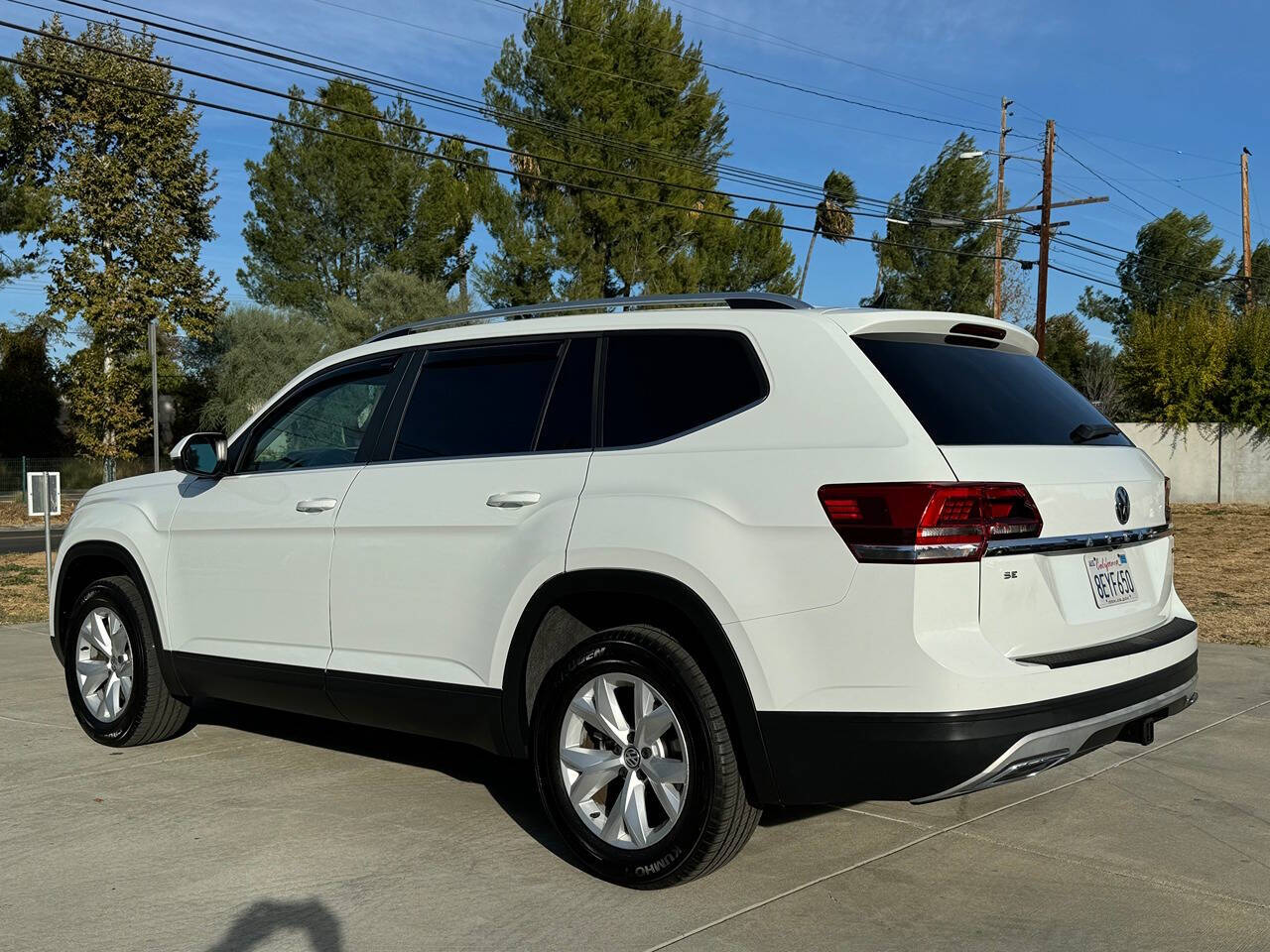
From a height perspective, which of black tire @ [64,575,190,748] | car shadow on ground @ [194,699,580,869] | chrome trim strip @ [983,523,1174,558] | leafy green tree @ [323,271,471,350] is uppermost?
leafy green tree @ [323,271,471,350]

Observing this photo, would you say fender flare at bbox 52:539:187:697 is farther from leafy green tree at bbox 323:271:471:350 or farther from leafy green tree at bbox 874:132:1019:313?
leafy green tree at bbox 874:132:1019:313

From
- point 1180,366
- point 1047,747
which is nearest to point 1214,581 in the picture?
point 1047,747

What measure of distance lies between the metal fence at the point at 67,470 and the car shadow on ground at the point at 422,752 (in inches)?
1285

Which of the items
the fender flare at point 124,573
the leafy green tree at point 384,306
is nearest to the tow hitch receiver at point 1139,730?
the fender flare at point 124,573

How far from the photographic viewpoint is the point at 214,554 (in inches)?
219

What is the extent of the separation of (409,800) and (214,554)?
1.42 m

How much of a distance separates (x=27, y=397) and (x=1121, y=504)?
45630 millimetres

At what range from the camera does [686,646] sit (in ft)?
13.2

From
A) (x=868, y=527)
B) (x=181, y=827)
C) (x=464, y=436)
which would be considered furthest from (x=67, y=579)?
(x=868, y=527)

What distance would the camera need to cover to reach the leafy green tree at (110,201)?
123 feet

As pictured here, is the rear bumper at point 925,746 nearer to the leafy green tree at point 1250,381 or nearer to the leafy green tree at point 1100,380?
the leafy green tree at point 1250,381

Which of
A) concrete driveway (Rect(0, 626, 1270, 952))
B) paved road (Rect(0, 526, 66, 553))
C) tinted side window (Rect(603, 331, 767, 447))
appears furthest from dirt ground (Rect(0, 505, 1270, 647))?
tinted side window (Rect(603, 331, 767, 447))

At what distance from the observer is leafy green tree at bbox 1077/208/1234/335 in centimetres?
5859

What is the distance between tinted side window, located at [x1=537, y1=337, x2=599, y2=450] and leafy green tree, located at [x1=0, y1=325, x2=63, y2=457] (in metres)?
41.6
